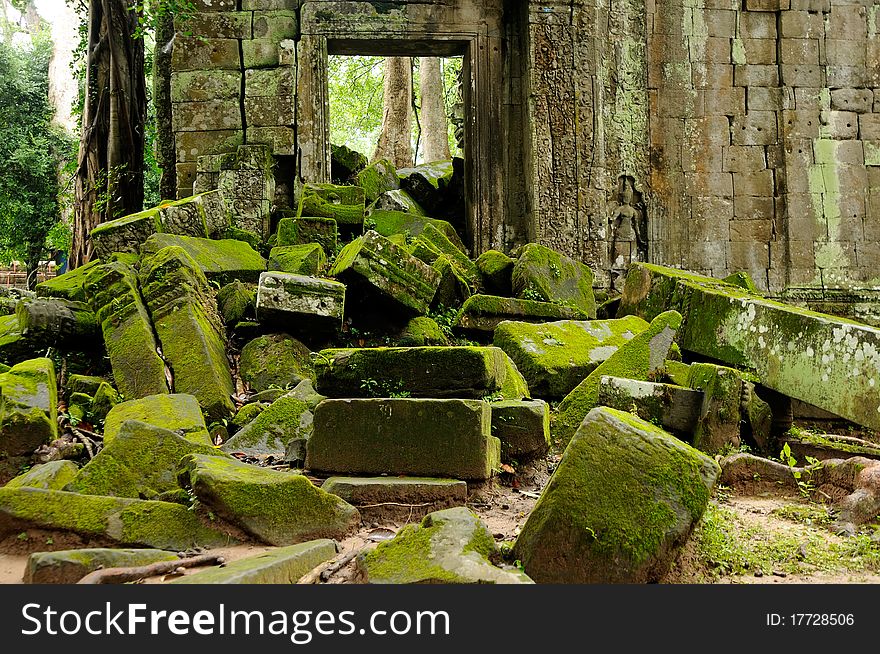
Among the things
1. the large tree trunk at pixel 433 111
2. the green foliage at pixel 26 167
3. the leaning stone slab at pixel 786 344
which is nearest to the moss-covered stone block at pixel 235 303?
the leaning stone slab at pixel 786 344

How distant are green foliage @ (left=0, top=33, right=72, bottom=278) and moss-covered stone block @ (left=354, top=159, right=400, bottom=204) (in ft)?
31.6

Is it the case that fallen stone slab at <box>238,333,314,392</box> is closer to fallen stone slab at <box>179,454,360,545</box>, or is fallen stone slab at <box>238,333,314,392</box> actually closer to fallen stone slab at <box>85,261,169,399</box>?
fallen stone slab at <box>85,261,169,399</box>

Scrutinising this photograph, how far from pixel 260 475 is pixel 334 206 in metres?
4.94

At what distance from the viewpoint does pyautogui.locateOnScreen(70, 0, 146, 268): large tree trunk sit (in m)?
9.48

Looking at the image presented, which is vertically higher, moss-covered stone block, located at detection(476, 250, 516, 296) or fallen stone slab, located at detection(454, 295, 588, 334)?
moss-covered stone block, located at detection(476, 250, 516, 296)

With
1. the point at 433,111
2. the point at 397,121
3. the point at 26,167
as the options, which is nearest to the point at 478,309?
the point at 397,121

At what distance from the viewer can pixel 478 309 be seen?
6109 mm

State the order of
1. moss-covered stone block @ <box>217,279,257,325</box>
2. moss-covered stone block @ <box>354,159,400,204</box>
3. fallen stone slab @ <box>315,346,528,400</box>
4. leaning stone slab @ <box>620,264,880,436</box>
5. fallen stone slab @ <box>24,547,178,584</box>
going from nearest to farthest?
fallen stone slab @ <box>24,547,178,584</box> → fallen stone slab @ <box>315,346,528,400</box> → leaning stone slab @ <box>620,264,880,436</box> → moss-covered stone block @ <box>217,279,257,325</box> → moss-covered stone block @ <box>354,159,400,204</box>

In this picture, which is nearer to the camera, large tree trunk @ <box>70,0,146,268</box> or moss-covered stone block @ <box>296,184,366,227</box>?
moss-covered stone block @ <box>296,184,366,227</box>

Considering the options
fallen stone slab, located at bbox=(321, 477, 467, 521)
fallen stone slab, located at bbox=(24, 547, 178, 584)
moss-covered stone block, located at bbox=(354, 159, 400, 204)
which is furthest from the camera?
moss-covered stone block, located at bbox=(354, 159, 400, 204)

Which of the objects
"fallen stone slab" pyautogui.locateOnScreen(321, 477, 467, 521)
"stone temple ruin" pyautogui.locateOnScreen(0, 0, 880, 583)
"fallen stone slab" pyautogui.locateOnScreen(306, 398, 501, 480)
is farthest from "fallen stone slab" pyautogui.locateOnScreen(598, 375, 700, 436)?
"fallen stone slab" pyautogui.locateOnScreen(321, 477, 467, 521)

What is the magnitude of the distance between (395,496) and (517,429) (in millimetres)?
922

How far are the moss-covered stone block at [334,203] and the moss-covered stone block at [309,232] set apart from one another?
47 centimetres

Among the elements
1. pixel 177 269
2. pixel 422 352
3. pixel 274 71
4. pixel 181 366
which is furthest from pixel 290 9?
pixel 422 352
